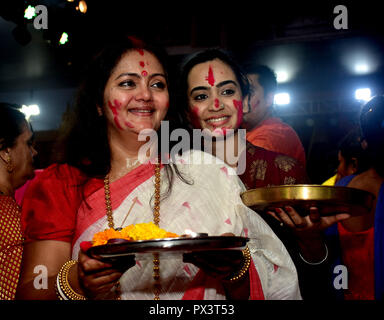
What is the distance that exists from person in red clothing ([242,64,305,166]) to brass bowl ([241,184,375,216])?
1.45 metres

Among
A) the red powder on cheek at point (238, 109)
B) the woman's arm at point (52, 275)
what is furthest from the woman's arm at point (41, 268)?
the red powder on cheek at point (238, 109)

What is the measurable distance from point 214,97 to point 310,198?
1.39 m

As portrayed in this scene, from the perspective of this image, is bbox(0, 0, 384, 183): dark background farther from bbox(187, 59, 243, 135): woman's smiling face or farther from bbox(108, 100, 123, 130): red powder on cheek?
bbox(108, 100, 123, 130): red powder on cheek

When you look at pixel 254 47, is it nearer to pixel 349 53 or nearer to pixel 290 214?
pixel 349 53

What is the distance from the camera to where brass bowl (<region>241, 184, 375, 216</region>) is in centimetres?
177

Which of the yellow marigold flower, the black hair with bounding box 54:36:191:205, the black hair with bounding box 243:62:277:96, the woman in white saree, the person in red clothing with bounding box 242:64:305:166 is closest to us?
the yellow marigold flower

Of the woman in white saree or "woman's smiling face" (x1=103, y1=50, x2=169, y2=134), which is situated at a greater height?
"woman's smiling face" (x1=103, y1=50, x2=169, y2=134)

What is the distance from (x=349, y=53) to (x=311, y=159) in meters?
2.89

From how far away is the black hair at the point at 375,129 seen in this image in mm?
2698

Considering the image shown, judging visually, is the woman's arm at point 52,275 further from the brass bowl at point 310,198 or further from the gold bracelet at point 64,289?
the brass bowl at point 310,198

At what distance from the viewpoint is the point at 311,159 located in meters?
10.1

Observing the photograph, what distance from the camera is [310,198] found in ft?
5.82

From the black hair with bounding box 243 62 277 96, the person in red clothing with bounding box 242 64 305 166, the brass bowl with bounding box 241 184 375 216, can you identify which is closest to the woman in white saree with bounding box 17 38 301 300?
the brass bowl with bounding box 241 184 375 216
